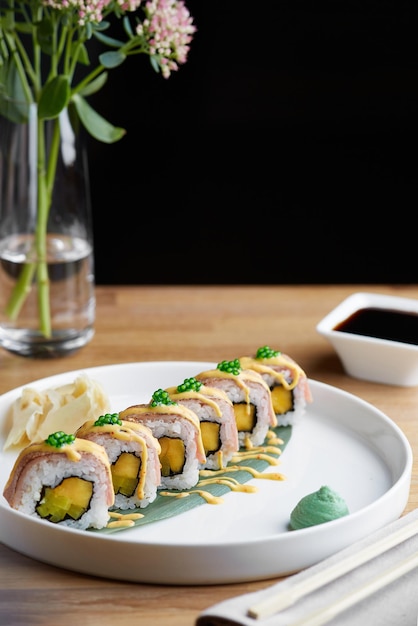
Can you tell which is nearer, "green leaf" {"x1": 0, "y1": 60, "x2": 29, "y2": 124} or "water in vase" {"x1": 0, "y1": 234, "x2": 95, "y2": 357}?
"green leaf" {"x1": 0, "y1": 60, "x2": 29, "y2": 124}

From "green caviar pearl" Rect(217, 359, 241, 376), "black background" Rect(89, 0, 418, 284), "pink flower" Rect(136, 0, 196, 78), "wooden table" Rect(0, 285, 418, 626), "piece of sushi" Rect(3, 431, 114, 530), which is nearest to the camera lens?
"wooden table" Rect(0, 285, 418, 626)

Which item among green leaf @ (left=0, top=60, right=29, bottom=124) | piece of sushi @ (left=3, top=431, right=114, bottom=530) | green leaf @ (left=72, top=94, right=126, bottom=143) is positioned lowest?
piece of sushi @ (left=3, top=431, right=114, bottom=530)

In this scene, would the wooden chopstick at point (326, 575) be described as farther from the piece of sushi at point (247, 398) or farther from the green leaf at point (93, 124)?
the green leaf at point (93, 124)

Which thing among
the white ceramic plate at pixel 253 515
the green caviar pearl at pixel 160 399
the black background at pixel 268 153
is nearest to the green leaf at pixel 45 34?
the white ceramic plate at pixel 253 515

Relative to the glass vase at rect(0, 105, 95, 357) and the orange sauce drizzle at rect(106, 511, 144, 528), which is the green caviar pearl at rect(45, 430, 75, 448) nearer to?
the orange sauce drizzle at rect(106, 511, 144, 528)

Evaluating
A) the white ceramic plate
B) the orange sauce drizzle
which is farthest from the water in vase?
the orange sauce drizzle

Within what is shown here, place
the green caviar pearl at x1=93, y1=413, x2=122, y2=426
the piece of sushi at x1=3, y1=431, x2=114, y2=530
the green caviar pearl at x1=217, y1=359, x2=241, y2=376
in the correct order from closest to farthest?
the piece of sushi at x1=3, y1=431, x2=114, y2=530, the green caviar pearl at x1=93, y1=413, x2=122, y2=426, the green caviar pearl at x1=217, y1=359, x2=241, y2=376
